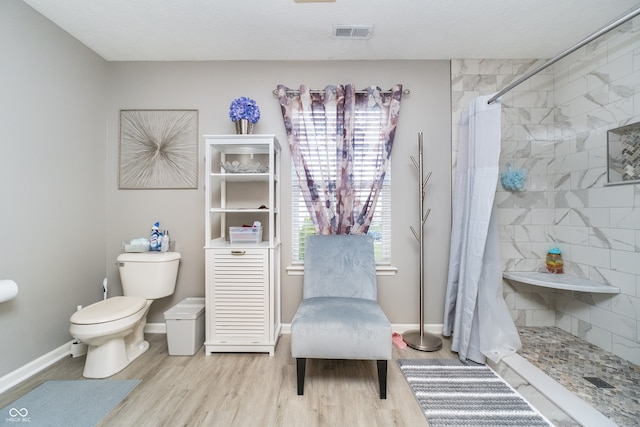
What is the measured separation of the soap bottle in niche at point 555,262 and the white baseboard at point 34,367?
4.11 m

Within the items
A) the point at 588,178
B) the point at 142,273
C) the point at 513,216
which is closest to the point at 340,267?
the point at 142,273

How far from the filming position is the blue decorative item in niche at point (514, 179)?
246cm

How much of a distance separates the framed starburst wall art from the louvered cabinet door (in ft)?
2.95

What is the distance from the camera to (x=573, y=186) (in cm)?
237

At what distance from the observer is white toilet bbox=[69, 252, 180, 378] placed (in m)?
1.74

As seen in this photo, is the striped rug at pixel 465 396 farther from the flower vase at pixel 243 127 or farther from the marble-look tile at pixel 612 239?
the flower vase at pixel 243 127

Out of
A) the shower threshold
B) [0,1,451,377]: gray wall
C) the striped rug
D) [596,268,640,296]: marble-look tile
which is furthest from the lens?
[0,1,451,377]: gray wall

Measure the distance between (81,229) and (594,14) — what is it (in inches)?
169

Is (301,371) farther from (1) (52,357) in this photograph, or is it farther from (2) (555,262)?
(2) (555,262)

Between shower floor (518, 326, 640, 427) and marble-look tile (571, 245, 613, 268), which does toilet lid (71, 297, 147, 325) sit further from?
marble-look tile (571, 245, 613, 268)

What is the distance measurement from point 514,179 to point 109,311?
11.1 feet

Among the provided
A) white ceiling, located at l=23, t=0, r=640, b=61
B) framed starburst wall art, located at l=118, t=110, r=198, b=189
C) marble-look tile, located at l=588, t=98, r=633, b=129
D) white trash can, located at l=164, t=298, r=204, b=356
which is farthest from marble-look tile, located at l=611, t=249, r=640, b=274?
framed starburst wall art, located at l=118, t=110, r=198, b=189

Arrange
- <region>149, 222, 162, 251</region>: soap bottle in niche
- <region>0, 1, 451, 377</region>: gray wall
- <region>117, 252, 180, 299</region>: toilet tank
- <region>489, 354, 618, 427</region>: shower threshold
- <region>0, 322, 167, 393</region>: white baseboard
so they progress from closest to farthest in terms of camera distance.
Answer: <region>489, 354, 618, 427</region>: shower threshold < <region>0, 322, 167, 393</region>: white baseboard < <region>117, 252, 180, 299</region>: toilet tank < <region>149, 222, 162, 251</region>: soap bottle in niche < <region>0, 1, 451, 377</region>: gray wall

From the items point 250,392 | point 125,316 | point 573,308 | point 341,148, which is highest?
point 341,148
